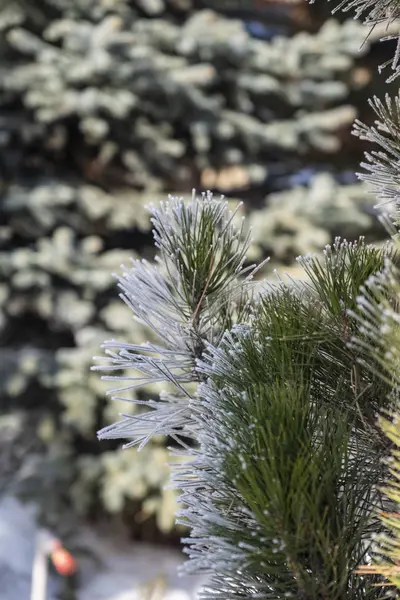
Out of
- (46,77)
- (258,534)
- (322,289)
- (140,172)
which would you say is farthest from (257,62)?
(258,534)

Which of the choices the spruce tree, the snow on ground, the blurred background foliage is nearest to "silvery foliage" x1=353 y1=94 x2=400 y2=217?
the spruce tree

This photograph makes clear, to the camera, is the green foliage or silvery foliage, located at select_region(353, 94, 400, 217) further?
silvery foliage, located at select_region(353, 94, 400, 217)

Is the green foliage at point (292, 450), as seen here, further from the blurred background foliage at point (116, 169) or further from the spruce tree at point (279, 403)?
the blurred background foliage at point (116, 169)

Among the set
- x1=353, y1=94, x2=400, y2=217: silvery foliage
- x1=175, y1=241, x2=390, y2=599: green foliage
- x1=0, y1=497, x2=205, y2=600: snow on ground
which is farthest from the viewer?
x1=0, y1=497, x2=205, y2=600: snow on ground

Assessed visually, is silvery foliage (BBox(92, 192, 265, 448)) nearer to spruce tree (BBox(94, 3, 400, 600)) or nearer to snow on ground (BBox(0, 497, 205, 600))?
spruce tree (BBox(94, 3, 400, 600))

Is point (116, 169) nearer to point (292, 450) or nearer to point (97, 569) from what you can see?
point (97, 569)

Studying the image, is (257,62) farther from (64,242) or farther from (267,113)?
(64,242)
